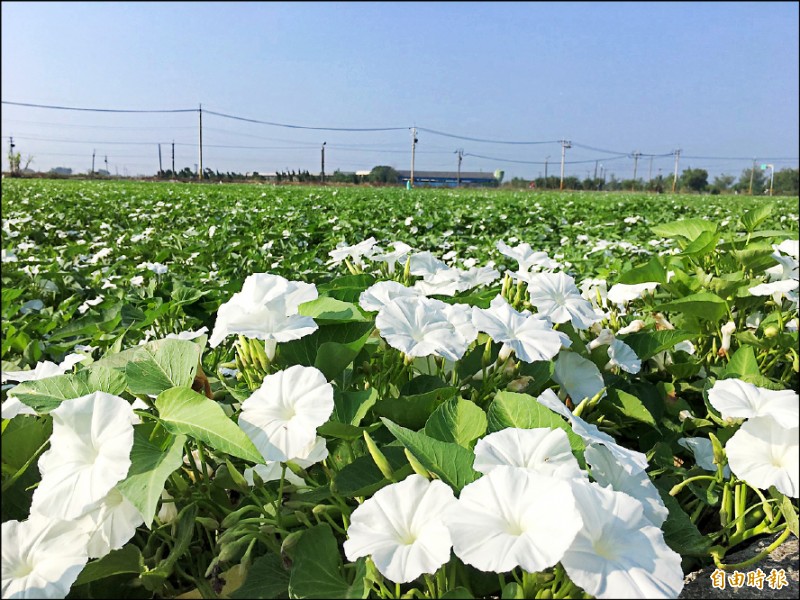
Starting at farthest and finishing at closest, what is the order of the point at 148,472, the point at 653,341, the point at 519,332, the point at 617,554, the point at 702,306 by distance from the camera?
1. the point at 702,306
2. the point at 653,341
3. the point at 519,332
4. the point at 148,472
5. the point at 617,554

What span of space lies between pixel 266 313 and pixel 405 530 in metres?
0.42

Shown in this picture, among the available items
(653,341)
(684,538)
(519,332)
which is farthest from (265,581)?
(653,341)

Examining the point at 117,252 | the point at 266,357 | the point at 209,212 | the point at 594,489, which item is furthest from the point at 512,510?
the point at 209,212

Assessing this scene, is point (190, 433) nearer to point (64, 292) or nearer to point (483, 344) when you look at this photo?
point (483, 344)

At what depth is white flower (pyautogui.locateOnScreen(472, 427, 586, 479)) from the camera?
0.76 m

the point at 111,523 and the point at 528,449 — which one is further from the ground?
the point at 528,449

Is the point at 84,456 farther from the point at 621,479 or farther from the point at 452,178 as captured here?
the point at 452,178

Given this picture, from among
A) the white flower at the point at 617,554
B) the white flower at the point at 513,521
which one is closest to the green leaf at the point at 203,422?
the white flower at the point at 513,521

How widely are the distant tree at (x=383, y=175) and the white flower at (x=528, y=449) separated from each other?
167 ft

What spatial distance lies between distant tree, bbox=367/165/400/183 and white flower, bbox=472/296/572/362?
5043cm

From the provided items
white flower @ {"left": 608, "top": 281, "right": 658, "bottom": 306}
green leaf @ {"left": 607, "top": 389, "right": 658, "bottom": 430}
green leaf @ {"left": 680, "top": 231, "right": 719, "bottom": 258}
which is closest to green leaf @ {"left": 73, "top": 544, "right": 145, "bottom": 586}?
green leaf @ {"left": 607, "top": 389, "right": 658, "bottom": 430}

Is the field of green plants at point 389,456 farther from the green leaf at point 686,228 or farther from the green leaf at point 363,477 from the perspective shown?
the green leaf at point 686,228

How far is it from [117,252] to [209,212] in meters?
3.65

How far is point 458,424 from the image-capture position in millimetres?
902
